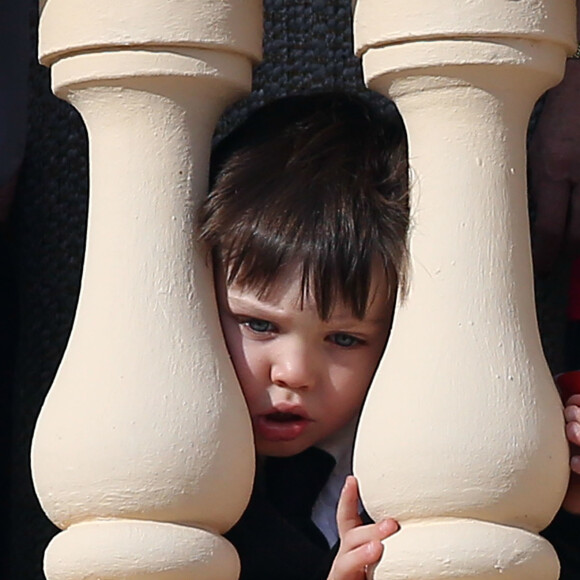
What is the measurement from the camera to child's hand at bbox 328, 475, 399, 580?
0.60 m

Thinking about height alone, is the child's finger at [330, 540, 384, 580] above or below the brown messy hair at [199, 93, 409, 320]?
below

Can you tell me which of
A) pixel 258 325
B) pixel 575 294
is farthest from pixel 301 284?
pixel 575 294

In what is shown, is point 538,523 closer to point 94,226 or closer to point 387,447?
point 387,447

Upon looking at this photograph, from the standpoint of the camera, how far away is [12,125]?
2.47ft

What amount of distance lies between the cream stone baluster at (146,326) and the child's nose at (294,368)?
7 centimetres

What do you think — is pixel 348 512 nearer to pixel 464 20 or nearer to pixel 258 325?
pixel 258 325

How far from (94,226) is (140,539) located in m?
0.16

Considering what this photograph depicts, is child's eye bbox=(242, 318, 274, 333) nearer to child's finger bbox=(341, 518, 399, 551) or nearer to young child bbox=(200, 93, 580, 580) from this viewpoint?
young child bbox=(200, 93, 580, 580)

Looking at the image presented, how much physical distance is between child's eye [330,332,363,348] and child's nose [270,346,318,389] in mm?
20

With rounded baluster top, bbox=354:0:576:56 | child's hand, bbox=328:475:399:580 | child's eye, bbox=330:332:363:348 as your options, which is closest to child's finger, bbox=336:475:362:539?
child's hand, bbox=328:475:399:580

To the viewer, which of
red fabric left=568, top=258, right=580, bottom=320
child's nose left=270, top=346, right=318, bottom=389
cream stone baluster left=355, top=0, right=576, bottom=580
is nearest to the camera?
cream stone baluster left=355, top=0, right=576, bottom=580

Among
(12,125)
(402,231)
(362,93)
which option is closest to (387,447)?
(402,231)

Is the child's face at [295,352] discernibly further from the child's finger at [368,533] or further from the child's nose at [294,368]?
the child's finger at [368,533]

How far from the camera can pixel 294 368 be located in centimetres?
70
